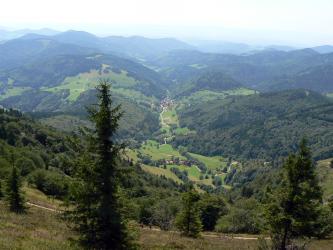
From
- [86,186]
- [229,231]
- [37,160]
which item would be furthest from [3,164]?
[86,186]

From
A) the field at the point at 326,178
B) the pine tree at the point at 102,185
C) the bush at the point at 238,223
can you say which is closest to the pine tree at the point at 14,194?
the pine tree at the point at 102,185

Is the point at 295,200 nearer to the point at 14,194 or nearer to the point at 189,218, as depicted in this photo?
the point at 189,218

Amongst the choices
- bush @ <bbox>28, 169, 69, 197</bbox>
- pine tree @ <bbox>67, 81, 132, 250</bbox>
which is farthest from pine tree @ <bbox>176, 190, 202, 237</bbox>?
bush @ <bbox>28, 169, 69, 197</bbox>

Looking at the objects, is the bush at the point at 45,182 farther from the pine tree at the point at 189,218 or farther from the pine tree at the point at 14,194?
the pine tree at the point at 189,218

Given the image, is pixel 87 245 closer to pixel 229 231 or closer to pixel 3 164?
pixel 229 231

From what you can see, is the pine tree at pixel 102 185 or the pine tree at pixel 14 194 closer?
the pine tree at pixel 102 185

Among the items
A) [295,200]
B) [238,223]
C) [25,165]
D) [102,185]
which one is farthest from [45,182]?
[295,200]

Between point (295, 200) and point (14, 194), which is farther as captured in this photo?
point (14, 194)
